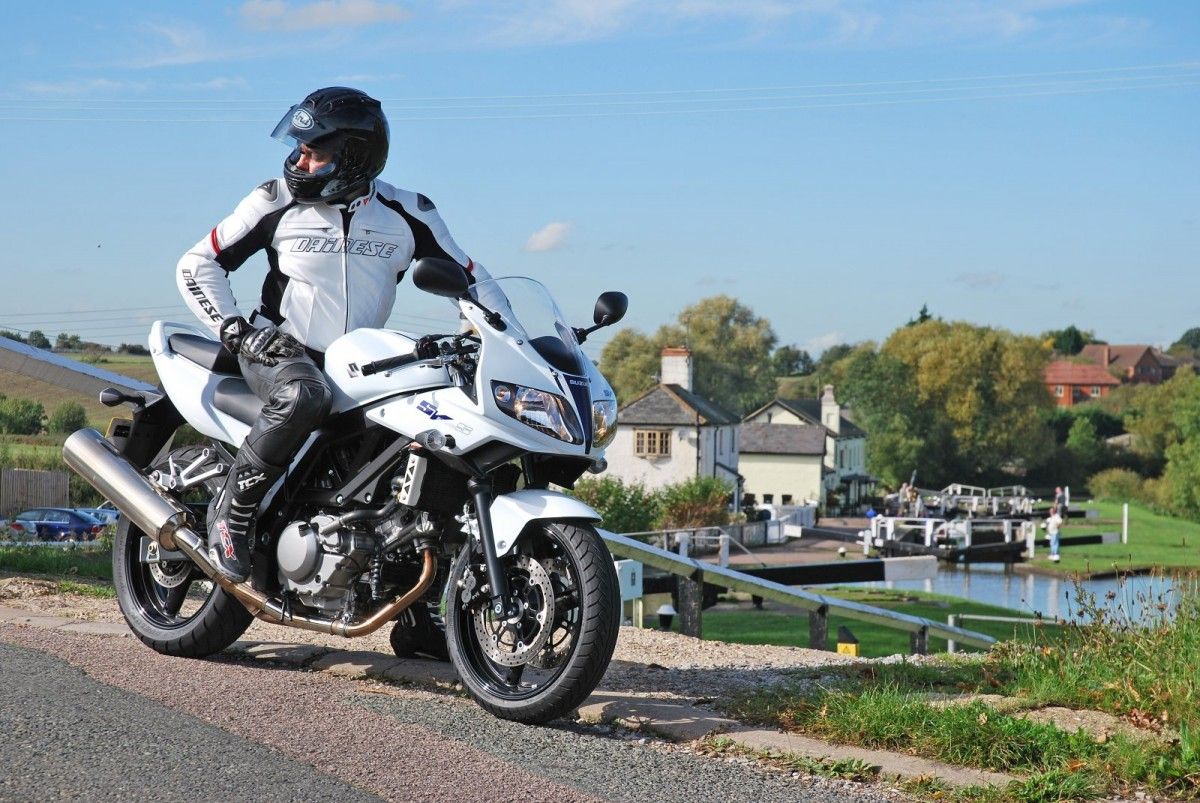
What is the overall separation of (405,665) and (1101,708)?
289 cm

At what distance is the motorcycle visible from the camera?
16.8 ft

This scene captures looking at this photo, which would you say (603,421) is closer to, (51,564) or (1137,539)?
(51,564)

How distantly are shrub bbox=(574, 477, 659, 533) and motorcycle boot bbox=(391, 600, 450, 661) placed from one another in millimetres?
41500

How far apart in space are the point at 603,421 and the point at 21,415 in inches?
402

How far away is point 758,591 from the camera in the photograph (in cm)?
1092

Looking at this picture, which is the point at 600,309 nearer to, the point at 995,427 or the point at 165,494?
the point at 165,494

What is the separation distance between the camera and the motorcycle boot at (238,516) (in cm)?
573

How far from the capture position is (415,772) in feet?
14.1

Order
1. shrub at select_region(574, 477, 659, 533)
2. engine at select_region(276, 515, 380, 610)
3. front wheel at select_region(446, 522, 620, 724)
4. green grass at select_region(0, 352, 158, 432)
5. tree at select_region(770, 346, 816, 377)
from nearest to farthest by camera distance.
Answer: front wheel at select_region(446, 522, 620, 724), engine at select_region(276, 515, 380, 610), green grass at select_region(0, 352, 158, 432), shrub at select_region(574, 477, 659, 533), tree at select_region(770, 346, 816, 377)

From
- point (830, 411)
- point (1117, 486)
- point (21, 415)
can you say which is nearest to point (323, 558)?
point (21, 415)

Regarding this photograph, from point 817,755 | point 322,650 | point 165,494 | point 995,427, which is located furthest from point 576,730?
point 995,427

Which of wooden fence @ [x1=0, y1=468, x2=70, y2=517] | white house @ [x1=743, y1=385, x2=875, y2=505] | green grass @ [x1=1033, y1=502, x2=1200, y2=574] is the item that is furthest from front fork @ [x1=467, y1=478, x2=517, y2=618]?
white house @ [x1=743, y1=385, x2=875, y2=505]

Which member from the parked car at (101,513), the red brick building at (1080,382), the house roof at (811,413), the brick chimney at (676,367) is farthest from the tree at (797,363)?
the parked car at (101,513)

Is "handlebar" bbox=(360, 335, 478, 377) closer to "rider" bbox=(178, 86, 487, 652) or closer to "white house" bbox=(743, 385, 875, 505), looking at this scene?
"rider" bbox=(178, 86, 487, 652)
